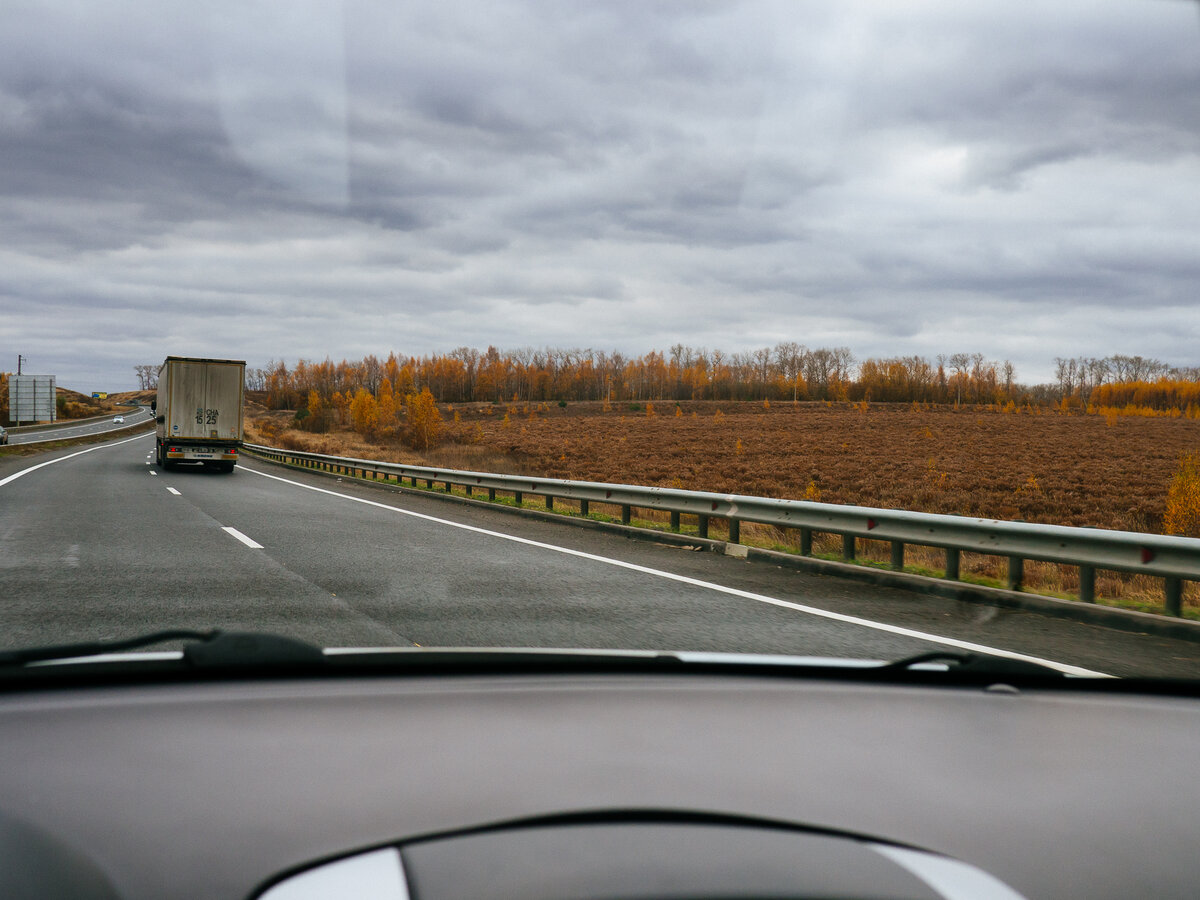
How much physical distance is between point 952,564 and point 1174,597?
6.58 ft

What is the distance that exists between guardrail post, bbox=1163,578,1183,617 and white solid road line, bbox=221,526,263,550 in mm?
9356

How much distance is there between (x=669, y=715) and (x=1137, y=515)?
26653mm

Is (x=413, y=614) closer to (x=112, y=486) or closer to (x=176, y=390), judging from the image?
(x=112, y=486)

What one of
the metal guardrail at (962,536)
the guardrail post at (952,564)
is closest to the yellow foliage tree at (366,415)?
the metal guardrail at (962,536)

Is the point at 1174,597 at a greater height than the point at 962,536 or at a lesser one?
lesser

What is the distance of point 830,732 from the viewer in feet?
8.27

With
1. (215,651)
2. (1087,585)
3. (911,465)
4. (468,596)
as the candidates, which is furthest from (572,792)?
(911,465)

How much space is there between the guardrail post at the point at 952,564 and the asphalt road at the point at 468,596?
60 centimetres

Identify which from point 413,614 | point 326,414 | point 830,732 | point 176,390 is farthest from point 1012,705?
point 326,414

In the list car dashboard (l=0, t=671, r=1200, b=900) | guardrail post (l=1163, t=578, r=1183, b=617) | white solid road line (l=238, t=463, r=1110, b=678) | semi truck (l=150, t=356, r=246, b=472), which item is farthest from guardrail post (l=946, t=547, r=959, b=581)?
semi truck (l=150, t=356, r=246, b=472)

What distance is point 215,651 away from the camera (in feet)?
8.27

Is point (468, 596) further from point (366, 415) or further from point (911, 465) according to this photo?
point (366, 415)

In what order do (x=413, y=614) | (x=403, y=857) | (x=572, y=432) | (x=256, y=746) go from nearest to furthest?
(x=403, y=857) → (x=256, y=746) → (x=413, y=614) → (x=572, y=432)

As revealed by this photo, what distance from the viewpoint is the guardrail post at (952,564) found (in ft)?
27.7
